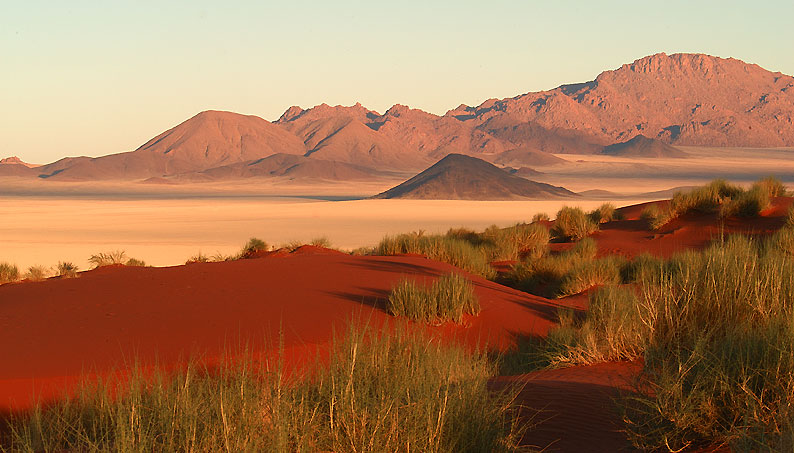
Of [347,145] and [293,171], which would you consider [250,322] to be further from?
[347,145]

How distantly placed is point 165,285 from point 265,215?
3966cm

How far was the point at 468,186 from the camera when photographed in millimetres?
81250

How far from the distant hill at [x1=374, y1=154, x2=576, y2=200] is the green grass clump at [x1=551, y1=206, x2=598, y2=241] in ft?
171

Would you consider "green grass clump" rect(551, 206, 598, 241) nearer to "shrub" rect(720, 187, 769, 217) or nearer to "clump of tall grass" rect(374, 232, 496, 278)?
"shrub" rect(720, 187, 769, 217)

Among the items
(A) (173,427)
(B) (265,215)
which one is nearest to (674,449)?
(A) (173,427)

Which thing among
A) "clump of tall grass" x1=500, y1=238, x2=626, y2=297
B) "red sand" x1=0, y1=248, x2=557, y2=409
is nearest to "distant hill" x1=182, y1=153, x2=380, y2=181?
"clump of tall grass" x1=500, y1=238, x2=626, y2=297

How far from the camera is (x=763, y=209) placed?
69.1 ft

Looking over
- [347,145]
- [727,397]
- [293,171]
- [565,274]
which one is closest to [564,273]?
[565,274]

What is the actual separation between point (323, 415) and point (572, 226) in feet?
64.0

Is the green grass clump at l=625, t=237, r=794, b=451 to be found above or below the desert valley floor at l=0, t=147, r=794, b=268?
above

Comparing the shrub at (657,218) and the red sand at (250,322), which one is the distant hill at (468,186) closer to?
the shrub at (657,218)

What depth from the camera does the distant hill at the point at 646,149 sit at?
146 m

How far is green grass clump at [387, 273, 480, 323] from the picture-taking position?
10082 millimetres

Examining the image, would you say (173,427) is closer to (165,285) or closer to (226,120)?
(165,285)
